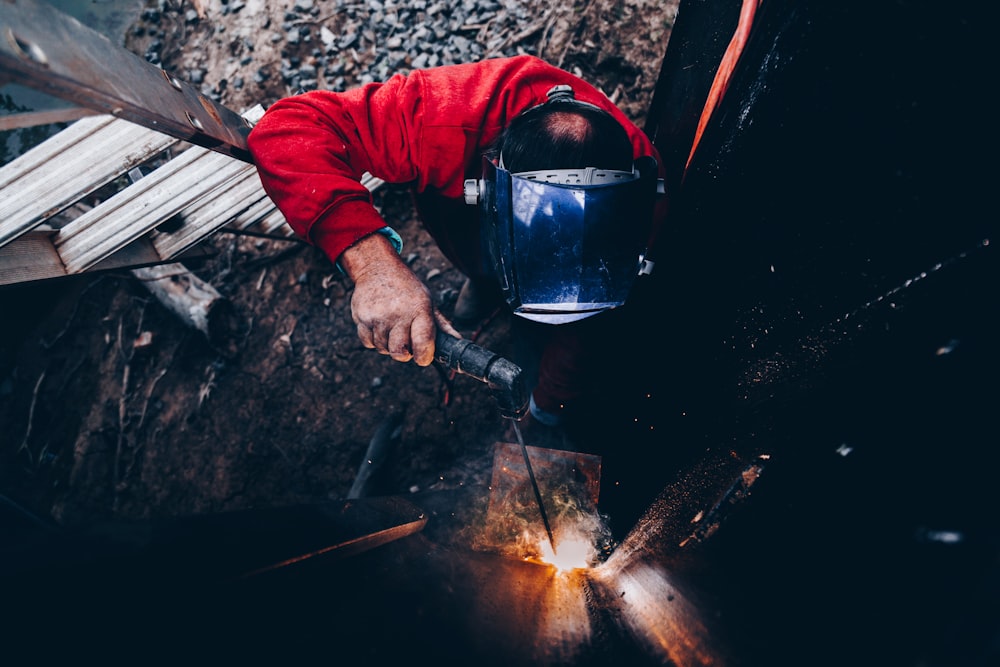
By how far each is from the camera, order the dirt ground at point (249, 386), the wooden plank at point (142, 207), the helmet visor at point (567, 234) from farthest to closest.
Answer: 1. the dirt ground at point (249, 386)
2. the wooden plank at point (142, 207)
3. the helmet visor at point (567, 234)

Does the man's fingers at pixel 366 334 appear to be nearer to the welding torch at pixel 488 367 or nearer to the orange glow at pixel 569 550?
the welding torch at pixel 488 367

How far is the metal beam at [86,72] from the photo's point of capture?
0.86 metres

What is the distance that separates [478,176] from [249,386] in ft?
9.18

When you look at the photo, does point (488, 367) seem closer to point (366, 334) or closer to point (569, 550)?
point (366, 334)

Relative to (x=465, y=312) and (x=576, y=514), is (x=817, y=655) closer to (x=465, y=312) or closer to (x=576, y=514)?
(x=576, y=514)

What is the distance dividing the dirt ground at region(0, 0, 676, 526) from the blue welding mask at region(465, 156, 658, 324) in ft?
4.65

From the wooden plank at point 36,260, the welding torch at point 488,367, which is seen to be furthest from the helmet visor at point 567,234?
the wooden plank at point 36,260

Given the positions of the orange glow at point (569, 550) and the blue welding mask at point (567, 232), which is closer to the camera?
the blue welding mask at point (567, 232)

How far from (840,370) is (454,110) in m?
1.93

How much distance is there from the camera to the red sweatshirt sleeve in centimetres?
187

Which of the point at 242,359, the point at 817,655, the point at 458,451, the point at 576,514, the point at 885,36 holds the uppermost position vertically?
the point at 885,36

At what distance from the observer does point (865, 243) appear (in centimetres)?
91

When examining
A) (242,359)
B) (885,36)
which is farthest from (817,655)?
(242,359)

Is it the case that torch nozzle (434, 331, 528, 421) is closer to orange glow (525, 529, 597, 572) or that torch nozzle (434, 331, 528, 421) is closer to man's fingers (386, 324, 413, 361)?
man's fingers (386, 324, 413, 361)
